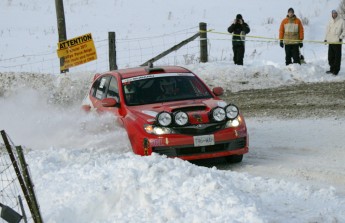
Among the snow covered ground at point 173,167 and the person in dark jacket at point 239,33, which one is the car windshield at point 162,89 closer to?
the snow covered ground at point 173,167

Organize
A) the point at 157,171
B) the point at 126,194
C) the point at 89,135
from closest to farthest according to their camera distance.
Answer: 1. the point at 126,194
2. the point at 157,171
3. the point at 89,135

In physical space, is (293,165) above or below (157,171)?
below

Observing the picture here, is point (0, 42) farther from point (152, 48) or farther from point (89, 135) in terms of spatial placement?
point (89, 135)

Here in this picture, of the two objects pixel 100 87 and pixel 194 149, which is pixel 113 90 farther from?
pixel 194 149

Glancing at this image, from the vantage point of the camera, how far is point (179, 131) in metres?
8.55

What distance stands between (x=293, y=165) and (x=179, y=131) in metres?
1.74

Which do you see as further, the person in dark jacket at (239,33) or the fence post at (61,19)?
the person in dark jacket at (239,33)

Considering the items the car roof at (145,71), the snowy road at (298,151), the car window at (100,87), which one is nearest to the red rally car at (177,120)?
the car roof at (145,71)

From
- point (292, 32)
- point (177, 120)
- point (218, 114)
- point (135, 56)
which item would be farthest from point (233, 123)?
point (135, 56)

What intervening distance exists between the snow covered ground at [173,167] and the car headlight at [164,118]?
2.29 feet

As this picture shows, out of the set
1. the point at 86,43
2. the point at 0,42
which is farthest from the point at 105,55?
the point at 86,43

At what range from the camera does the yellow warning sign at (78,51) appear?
54.1 ft

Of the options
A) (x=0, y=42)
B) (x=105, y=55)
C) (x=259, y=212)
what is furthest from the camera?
(x=0, y=42)

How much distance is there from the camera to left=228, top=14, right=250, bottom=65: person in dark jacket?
18.2m
